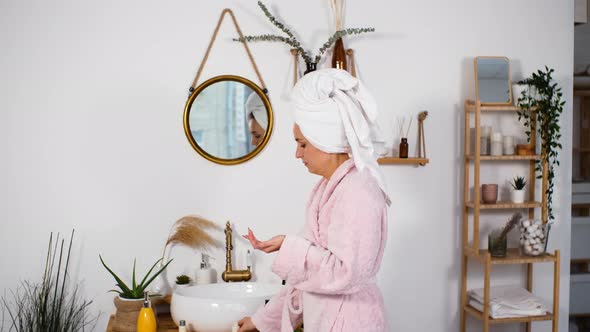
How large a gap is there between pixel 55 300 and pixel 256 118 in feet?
3.86

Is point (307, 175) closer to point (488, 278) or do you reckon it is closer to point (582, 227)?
point (488, 278)

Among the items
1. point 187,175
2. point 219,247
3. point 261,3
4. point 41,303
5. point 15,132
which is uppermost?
point 261,3

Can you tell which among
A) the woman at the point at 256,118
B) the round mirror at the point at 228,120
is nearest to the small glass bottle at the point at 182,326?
the round mirror at the point at 228,120

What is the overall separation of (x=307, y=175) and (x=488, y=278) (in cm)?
96

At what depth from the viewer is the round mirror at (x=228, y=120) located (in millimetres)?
2904

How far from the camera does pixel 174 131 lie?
2900 mm

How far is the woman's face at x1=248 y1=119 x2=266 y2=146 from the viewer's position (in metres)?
2.95

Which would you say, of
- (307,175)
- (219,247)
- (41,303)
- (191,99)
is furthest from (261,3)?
(41,303)

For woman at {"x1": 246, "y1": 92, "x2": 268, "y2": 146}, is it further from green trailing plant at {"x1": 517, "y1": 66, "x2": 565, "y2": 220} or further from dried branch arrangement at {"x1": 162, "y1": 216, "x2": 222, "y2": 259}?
green trailing plant at {"x1": 517, "y1": 66, "x2": 565, "y2": 220}

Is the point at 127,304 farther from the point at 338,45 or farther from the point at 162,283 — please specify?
the point at 338,45

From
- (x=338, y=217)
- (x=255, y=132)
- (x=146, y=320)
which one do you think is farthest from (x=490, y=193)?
(x=146, y=320)

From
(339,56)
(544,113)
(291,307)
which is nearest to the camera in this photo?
(291,307)

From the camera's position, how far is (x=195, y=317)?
2.43m

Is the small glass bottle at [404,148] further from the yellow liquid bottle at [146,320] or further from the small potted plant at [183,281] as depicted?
the yellow liquid bottle at [146,320]
